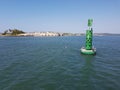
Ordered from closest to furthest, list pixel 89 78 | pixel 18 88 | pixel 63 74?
1. pixel 18 88
2. pixel 89 78
3. pixel 63 74

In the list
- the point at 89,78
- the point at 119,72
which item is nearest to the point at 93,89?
the point at 89,78

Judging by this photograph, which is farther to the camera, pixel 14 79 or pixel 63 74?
pixel 63 74

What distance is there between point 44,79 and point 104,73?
422 inches

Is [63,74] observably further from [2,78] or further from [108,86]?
[2,78]

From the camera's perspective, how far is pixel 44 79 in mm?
22750

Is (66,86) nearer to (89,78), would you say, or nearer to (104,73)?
(89,78)

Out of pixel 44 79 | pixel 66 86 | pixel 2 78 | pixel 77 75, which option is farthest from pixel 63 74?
pixel 2 78

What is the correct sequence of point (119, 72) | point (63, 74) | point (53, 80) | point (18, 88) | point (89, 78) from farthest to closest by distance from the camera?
point (119, 72), point (63, 74), point (89, 78), point (53, 80), point (18, 88)

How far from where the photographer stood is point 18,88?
19234 mm

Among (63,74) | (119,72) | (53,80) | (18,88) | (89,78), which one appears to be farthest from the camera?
(119,72)

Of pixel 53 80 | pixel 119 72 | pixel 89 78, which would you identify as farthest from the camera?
pixel 119 72

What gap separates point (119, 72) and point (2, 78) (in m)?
19.6

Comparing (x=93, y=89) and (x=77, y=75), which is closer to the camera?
(x=93, y=89)

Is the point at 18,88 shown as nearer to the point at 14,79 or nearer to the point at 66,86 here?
the point at 14,79
